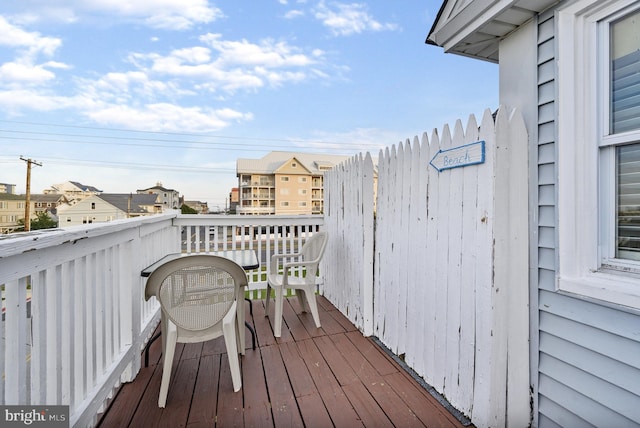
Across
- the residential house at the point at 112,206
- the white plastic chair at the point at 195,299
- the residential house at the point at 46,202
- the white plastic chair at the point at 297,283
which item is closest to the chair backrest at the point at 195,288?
the white plastic chair at the point at 195,299

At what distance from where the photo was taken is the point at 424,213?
2.07 metres

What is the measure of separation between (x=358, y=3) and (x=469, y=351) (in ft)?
23.2

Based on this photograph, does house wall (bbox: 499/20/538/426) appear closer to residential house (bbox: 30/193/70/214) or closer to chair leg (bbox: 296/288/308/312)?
chair leg (bbox: 296/288/308/312)

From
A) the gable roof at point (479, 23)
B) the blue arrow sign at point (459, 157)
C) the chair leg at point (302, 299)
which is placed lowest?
the chair leg at point (302, 299)

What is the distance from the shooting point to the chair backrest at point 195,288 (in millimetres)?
1816

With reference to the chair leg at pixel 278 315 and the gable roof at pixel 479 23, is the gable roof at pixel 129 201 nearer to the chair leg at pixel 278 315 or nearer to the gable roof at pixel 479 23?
the chair leg at pixel 278 315

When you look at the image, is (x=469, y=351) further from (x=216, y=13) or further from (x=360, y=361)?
(x=216, y=13)

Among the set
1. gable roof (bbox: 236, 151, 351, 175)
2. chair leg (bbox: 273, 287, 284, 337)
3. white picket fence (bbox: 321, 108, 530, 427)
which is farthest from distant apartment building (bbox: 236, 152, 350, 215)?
white picket fence (bbox: 321, 108, 530, 427)

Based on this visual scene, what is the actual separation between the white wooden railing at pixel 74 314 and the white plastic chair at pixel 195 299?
31 cm

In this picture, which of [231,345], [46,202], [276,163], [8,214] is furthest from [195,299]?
[276,163]

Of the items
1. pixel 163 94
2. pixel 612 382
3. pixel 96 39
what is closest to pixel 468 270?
pixel 612 382

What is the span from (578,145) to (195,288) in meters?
2.28

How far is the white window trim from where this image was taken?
4.56 feet

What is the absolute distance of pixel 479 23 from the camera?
173 cm
